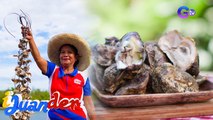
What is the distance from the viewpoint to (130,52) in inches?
42.3

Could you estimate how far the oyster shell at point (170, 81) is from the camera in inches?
42.8

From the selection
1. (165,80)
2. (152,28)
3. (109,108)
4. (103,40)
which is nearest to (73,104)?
(109,108)

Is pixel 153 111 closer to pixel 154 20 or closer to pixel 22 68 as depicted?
pixel 22 68

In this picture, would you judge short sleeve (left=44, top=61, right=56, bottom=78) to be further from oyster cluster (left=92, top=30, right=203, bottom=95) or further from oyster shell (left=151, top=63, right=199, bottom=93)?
oyster shell (left=151, top=63, right=199, bottom=93)

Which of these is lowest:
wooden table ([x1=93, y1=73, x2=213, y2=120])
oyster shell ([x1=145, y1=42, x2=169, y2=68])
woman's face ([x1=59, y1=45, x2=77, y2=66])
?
wooden table ([x1=93, y1=73, x2=213, y2=120])

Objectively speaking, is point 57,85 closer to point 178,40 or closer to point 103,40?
point 103,40

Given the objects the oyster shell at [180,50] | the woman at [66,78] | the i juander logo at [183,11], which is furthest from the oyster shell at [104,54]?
the i juander logo at [183,11]

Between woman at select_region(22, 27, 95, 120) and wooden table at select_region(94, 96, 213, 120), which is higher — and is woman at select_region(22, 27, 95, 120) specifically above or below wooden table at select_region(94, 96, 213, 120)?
above

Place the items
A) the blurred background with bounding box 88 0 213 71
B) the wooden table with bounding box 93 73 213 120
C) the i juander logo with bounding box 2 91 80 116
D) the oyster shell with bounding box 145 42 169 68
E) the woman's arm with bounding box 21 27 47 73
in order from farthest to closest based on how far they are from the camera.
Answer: the blurred background with bounding box 88 0 213 71, the oyster shell with bounding box 145 42 169 68, the wooden table with bounding box 93 73 213 120, the i juander logo with bounding box 2 91 80 116, the woman's arm with bounding box 21 27 47 73

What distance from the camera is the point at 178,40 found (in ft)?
4.18

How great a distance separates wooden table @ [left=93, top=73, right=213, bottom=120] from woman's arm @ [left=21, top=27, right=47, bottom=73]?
31cm

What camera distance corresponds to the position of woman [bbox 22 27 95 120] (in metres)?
0.75

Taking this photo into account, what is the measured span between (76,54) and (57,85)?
0.08 meters

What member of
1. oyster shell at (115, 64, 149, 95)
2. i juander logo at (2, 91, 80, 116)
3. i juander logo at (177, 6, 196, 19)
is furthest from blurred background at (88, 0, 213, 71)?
i juander logo at (2, 91, 80, 116)
